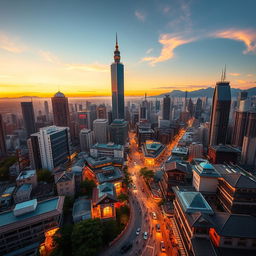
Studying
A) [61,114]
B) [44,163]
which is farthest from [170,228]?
[61,114]

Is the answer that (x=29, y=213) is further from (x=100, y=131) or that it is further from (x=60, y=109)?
(x=60, y=109)

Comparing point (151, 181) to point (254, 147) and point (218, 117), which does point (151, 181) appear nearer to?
point (254, 147)

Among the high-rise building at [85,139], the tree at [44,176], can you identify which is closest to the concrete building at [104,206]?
the tree at [44,176]

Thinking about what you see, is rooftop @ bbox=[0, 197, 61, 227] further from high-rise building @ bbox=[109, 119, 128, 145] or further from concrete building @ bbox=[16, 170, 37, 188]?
high-rise building @ bbox=[109, 119, 128, 145]

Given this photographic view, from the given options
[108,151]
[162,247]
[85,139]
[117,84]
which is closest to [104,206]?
[162,247]

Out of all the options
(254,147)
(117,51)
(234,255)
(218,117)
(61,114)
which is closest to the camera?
(234,255)

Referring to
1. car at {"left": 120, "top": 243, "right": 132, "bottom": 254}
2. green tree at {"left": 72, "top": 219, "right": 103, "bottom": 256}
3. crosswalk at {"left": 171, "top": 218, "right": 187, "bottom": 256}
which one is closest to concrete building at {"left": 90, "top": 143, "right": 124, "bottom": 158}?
crosswalk at {"left": 171, "top": 218, "right": 187, "bottom": 256}
